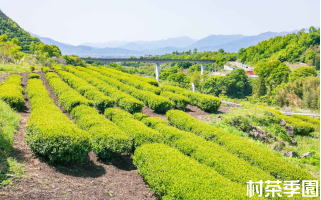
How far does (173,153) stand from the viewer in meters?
9.62

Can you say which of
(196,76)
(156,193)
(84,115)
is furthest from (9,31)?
(156,193)

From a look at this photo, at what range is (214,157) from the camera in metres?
9.84

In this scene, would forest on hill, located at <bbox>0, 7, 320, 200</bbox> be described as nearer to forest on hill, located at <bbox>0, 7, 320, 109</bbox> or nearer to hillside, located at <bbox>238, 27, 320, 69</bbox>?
forest on hill, located at <bbox>0, 7, 320, 109</bbox>

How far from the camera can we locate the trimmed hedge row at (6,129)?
9.43 m

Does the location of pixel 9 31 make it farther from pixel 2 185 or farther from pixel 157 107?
pixel 2 185

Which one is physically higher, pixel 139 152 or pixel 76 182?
pixel 139 152

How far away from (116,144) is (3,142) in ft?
13.6

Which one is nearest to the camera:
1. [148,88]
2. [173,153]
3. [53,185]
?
[53,185]

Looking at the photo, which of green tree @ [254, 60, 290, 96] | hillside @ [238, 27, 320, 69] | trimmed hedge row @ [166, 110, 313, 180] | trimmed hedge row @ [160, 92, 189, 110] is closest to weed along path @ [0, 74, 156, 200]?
trimmed hedge row @ [166, 110, 313, 180]

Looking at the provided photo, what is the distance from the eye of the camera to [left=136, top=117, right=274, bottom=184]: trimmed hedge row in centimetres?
885

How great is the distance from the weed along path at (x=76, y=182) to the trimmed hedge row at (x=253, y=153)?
14.9 feet

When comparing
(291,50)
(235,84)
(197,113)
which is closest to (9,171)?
(197,113)

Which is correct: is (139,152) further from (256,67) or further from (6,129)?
(256,67)

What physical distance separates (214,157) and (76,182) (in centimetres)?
501
